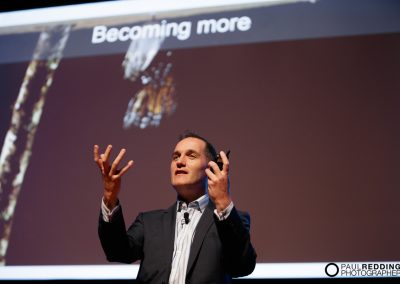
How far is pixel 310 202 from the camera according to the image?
3229mm

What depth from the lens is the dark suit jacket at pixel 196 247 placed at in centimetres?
206

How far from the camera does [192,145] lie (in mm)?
2516

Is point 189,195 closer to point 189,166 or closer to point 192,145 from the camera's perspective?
point 189,166

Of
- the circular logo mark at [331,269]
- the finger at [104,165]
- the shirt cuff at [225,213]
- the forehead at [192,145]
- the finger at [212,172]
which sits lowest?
the circular logo mark at [331,269]

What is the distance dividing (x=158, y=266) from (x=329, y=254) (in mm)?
1331

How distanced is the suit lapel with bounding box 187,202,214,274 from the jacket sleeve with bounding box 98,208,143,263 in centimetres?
29

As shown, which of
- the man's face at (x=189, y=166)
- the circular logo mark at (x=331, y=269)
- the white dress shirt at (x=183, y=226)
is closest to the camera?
the white dress shirt at (x=183, y=226)

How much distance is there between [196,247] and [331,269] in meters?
1.25

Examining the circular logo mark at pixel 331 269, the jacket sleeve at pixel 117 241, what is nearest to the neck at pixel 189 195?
the jacket sleeve at pixel 117 241

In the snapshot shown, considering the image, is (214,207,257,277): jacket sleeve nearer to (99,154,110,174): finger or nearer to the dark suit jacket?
the dark suit jacket

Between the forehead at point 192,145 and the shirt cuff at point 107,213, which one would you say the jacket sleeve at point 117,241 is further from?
the forehead at point 192,145

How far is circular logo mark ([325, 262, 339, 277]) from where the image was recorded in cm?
311

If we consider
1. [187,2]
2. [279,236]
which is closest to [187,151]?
[279,236]

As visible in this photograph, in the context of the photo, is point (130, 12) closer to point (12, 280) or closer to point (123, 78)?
point (123, 78)
